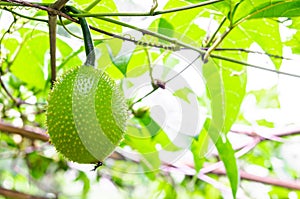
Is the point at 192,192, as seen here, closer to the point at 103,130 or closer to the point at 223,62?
the point at 223,62

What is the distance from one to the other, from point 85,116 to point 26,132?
2.24ft

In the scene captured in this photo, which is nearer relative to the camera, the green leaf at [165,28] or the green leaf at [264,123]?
the green leaf at [165,28]

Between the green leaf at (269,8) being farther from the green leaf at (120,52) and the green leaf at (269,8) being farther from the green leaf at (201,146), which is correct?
the green leaf at (201,146)

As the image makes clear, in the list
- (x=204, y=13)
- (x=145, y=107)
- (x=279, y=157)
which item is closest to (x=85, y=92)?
(x=204, y=13)

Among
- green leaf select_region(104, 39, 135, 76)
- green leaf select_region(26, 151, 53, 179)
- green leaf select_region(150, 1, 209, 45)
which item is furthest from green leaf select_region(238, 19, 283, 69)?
green leaf select_region(26, 151, 53, 179)

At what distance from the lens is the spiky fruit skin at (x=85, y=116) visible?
640 mm

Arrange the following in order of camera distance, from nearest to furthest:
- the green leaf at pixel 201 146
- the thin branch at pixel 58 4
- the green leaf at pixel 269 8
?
the thin branch at pixel 58 4
the green leaf at pixel 269 8
the green leaf at pixel 201 146

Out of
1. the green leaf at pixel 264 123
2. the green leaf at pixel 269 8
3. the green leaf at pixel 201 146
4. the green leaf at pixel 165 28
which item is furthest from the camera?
the green leaf at pixel 264 123

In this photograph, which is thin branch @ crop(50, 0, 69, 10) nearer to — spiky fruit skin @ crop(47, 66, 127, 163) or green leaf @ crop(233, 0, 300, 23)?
spiky fruit skin @ crop(47, 66, 127, 163)

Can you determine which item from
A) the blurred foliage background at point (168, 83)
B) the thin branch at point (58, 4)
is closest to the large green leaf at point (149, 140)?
the blurred foliage background at point (168, 83)

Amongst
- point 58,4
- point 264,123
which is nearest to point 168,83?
point 58,4

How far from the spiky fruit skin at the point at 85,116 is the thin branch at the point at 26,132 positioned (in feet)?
1.97

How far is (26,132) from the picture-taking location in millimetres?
1287

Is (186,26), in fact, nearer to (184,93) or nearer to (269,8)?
(184,93)
